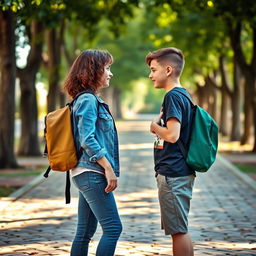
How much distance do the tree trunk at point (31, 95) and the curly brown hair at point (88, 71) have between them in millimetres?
16112

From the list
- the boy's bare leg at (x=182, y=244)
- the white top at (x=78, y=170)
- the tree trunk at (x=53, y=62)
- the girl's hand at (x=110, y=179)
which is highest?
the tree trunk at (x=53, y=62)

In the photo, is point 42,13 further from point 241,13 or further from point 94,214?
point 94,214

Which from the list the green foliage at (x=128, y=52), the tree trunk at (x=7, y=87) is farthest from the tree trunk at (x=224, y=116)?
the tree trunk at (x=7, y=87)

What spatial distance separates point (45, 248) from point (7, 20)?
10116 millimetres

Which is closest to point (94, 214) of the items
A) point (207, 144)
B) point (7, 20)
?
point (207, 144)

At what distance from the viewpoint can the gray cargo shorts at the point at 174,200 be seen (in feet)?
16.2

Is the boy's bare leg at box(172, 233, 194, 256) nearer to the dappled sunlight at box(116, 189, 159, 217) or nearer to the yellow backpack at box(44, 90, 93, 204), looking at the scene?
the yellow backpack at box(44, 90, 93, 204)

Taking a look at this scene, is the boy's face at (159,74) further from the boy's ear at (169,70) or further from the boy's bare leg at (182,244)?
the boy's bare leg at (182,244)

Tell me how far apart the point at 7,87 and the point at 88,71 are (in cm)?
1221

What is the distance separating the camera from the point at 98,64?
4.84 metres

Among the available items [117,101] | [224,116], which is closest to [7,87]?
[224,116]

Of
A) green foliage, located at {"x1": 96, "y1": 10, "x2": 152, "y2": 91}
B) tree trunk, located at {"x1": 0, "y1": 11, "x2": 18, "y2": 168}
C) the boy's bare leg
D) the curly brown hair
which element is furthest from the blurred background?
green foliage, located at {"x1": 96, "y1": 10, "x2": 152, "y2": 91}

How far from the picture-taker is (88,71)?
4.85 m

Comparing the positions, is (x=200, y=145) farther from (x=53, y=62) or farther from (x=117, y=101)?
(x=117, y=101)
